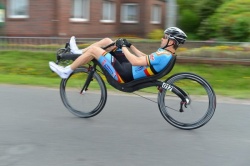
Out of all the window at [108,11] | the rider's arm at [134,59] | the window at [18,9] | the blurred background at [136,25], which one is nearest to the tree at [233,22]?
the blurred background at [136,25]

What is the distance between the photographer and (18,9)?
19.9m

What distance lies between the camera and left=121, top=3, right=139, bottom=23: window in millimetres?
27625

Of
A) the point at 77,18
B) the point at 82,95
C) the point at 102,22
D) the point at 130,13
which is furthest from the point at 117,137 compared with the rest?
A: the point at 130,13

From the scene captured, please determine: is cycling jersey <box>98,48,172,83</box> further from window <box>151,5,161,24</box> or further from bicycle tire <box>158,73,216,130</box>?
window <box>151,5,161,24</box>

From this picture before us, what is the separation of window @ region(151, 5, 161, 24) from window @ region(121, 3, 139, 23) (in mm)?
1774

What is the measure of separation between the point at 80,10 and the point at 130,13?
7096 mm

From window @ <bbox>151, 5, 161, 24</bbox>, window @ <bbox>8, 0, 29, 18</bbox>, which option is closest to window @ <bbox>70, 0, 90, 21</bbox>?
window @ <bbox>8, 0, 29, 18</bbox>

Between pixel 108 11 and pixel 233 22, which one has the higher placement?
pixel 108 11

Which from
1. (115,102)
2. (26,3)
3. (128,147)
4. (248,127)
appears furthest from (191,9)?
(128,147)

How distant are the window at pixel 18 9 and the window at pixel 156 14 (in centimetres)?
1185

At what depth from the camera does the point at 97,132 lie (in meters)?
5.62

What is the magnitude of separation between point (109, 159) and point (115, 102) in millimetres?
3019

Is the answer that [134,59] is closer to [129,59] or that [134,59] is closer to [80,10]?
[129,59]

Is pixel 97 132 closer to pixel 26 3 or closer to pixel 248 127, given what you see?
pixel 248 127
